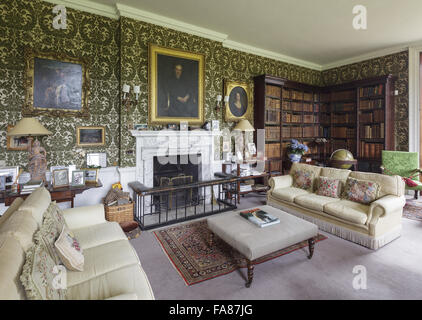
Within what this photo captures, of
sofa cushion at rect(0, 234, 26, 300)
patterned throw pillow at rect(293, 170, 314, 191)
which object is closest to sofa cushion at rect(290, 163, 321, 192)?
patterned throw pillow at rect(293, 170, 314, 191)

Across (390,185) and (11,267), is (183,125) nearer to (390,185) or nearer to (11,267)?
(390,185)

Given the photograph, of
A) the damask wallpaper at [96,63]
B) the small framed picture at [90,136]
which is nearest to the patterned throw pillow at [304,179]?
the damask wallpaper at [96,63]

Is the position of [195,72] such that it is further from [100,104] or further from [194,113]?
[100,104]

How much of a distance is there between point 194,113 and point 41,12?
2.74m

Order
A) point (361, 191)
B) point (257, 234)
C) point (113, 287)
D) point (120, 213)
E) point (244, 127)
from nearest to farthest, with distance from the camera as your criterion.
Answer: point (113, 287), point (257, 234), point (361, 191), point (120, 213), point (244, 127)

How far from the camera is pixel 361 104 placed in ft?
19.3

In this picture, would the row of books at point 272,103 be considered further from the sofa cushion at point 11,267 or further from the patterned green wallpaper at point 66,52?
the sofa cushion at point 11,267

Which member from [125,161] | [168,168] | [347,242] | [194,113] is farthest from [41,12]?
[347,242]

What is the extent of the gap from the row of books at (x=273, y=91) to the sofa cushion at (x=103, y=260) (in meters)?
4.78

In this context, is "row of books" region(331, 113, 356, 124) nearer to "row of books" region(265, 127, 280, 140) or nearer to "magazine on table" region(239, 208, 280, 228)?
"row of books" region(265, 127, 280, 140)

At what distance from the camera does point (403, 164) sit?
473 cm

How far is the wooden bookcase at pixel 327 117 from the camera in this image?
5516 millimetres

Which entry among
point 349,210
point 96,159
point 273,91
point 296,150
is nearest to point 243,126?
point 273,91

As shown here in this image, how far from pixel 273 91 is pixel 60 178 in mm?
4862
